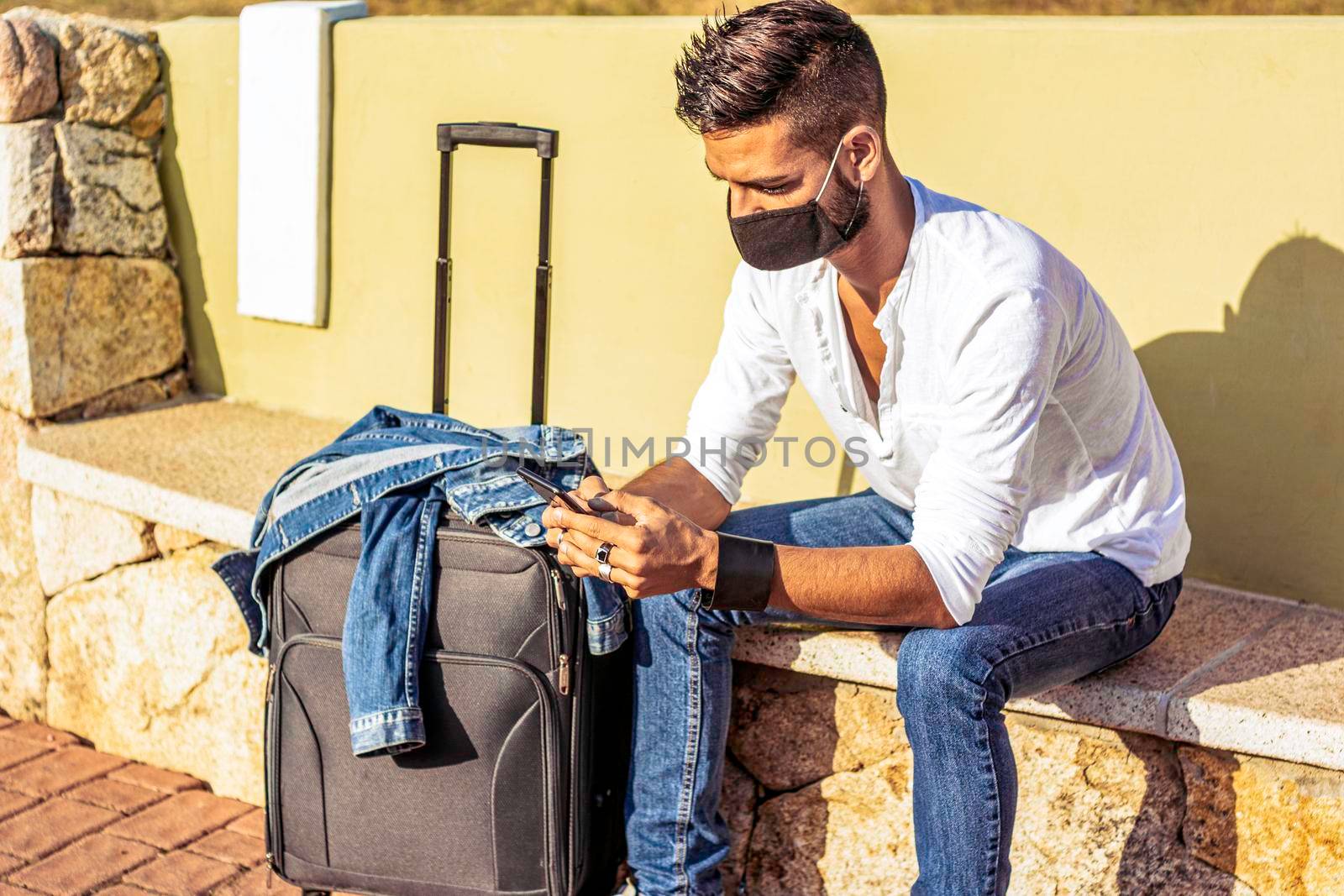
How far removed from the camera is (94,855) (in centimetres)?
274

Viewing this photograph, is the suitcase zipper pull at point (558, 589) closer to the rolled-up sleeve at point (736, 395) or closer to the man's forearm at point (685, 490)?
the man's forearm at point (685, 490)

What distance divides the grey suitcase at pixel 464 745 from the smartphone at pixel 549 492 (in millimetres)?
111

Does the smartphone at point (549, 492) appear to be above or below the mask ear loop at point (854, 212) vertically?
below

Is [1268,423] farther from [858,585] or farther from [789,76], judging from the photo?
[789,76]

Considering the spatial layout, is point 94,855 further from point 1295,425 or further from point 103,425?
point 1295,425

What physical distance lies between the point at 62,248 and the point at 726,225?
177 centimetres

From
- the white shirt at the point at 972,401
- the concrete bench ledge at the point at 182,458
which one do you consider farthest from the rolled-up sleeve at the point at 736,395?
the concrete bench ledge at the point at 182,458

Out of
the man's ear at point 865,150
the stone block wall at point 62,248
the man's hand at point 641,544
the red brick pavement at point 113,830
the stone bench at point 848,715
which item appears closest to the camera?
the man's hand at point 641,544

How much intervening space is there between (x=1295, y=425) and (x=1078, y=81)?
793 millimetres

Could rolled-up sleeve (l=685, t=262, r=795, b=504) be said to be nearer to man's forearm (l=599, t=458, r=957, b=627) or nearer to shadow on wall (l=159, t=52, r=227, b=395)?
man's forearm (l=599, t=458, r=957, b=627)

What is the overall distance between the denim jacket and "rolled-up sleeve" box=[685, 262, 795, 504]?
233 millimetres

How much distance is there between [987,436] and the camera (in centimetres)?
186

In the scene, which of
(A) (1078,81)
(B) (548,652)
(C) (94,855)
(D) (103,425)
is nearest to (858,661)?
(B) (548,652)

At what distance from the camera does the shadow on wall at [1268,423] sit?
97.0 inches
